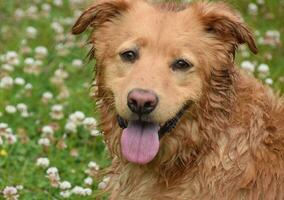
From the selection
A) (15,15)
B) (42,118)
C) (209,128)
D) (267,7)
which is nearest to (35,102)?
(42,118)

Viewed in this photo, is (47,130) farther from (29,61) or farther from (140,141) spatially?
(140,141)

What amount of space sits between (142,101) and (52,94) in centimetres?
374

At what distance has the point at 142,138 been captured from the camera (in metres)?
5.99

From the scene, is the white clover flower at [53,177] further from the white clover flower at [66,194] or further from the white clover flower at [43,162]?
the white clover flower at [43,162]

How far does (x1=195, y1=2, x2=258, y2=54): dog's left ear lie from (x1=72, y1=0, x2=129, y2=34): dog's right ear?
58 centimetres

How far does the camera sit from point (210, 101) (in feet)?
20.1

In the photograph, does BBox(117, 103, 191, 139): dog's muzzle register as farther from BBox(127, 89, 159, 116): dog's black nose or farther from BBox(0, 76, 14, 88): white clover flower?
BBox(0, 76, 14, 88): white clover flower

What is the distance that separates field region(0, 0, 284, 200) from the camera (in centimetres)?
773

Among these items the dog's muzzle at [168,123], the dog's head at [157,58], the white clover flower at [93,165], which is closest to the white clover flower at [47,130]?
the white clover flower at [93,165]

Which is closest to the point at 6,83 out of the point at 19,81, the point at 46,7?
the point at 19,81

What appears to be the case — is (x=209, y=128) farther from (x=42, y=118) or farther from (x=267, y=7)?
(x=267, y=7)

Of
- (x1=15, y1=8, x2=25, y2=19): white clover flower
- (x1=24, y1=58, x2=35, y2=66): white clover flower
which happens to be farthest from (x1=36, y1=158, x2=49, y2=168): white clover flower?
(x1=15, y1=8, x2=25, y2=19): white clover flower

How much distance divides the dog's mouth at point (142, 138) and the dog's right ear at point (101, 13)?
0.80m

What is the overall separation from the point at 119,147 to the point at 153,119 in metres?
0.65
